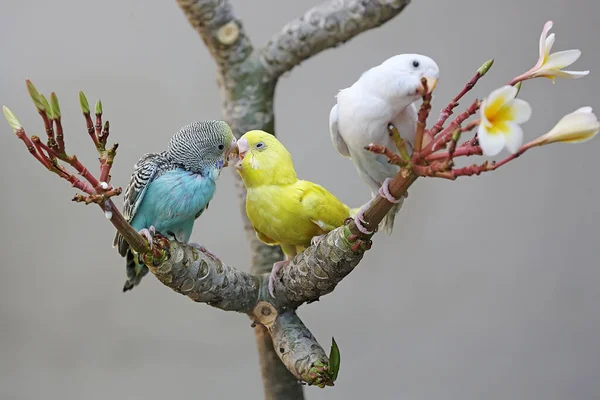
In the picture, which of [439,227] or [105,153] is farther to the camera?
[439,227]

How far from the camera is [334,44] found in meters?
1.52

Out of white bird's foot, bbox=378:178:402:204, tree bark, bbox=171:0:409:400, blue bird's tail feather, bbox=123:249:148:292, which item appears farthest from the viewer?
tree bark, bbox=171:0:409:400

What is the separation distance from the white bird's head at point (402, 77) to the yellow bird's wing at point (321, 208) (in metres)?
0.25

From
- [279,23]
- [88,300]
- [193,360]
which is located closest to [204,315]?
[193,360]

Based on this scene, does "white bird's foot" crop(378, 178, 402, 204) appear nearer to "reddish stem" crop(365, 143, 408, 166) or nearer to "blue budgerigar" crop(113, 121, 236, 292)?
"reddish stem" crop(365, 143, 408, 166)

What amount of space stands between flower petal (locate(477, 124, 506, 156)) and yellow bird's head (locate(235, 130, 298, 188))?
540 mm

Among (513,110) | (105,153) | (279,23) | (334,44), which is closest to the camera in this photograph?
(513,110)

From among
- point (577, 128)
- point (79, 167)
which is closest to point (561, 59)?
point (577, 128)

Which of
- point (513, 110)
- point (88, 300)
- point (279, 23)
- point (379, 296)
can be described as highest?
point (513, 110)

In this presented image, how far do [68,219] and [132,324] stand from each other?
0.45 meters

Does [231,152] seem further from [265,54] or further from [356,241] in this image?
[265,54]

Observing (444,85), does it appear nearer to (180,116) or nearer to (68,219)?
(180,116)

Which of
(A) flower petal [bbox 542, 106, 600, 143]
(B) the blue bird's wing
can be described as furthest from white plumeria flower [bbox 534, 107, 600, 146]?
(B) the blue bird's wing

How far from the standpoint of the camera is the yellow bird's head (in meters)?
1.14
